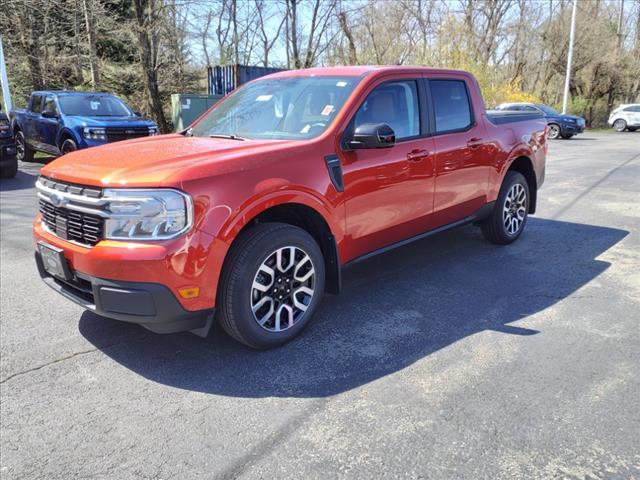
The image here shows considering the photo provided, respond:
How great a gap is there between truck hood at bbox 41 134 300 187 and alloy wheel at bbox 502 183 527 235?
3.25 m

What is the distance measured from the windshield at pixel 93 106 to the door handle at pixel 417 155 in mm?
9404

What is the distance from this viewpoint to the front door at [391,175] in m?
3.81

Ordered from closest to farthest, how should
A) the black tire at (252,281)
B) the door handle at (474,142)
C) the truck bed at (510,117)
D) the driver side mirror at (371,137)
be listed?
the black tire at (252,281) < the driver side mirror at (371,137) < the door handle at (474,142) < the truck bed at (510,117)

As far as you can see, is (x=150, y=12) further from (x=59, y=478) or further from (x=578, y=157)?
(x=59, y=478)

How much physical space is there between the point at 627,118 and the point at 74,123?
31025mm

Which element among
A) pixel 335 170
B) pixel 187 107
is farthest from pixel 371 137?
pixel 187 107

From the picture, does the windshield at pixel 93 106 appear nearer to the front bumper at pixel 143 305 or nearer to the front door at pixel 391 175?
the front door at pixel 391 175

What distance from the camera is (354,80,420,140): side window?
3.97m

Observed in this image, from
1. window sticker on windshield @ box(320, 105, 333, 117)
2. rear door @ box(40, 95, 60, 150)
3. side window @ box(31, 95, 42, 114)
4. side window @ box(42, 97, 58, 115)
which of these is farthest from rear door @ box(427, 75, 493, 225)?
side window @ box(31, 95, 42, 114)

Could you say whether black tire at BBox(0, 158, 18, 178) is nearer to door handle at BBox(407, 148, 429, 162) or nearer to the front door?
the front door

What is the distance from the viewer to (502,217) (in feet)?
18.8

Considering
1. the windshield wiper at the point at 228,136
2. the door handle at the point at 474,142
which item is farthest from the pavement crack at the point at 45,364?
the door handle at the point at 474,142

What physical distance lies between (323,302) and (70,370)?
6.48ft

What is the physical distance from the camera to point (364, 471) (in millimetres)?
2322
